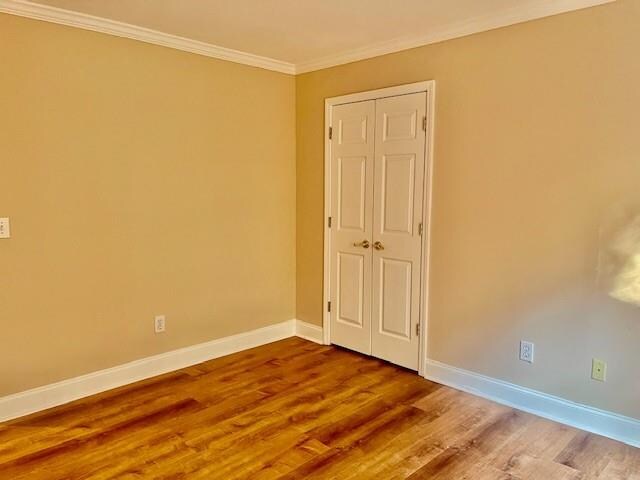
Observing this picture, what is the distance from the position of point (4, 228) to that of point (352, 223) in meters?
2.44

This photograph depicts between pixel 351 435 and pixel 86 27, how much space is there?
3.01 metres

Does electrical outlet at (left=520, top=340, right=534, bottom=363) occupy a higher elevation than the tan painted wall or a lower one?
lower

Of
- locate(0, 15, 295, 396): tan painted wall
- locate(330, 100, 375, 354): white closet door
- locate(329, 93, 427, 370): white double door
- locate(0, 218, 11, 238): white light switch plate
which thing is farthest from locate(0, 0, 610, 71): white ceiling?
locate(0, 218, 11, 238): white light switch plate

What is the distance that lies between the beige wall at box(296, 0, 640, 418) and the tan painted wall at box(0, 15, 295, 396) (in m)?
1.32

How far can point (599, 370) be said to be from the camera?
8.76ft

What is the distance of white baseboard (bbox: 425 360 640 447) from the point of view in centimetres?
260

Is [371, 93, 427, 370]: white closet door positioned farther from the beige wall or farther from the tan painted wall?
A: the tan painted wall

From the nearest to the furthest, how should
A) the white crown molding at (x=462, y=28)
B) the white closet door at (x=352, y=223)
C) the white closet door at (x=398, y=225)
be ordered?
the white crown molding at (x=462, y=28), the white closet door at (x=398, y=225), the white closet door at (x=352, y=223)

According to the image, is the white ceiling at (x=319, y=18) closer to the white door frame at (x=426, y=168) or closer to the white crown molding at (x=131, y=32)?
the white crown molding at (x=131, y=32)

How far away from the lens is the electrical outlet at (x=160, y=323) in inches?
136

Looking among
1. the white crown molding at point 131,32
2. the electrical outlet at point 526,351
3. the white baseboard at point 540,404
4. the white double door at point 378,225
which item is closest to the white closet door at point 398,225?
the white double door at point 378,225

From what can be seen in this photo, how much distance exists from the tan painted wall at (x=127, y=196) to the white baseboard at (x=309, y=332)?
0.33m

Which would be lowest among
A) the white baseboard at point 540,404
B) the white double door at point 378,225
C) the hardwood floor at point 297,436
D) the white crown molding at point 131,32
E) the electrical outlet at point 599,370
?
the hardwood floor at point 297,436

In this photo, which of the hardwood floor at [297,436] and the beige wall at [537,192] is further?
the beige wall at [537,192]
